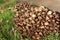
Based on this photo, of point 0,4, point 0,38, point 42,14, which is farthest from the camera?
point 0,4

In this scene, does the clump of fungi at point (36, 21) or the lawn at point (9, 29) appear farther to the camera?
the clump of fungi at point (36, 21)

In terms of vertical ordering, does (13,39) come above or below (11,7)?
below

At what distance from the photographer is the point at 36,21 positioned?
18.3 ft

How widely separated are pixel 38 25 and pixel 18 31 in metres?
0.47

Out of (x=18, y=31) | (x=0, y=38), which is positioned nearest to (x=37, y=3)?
(x=18, y=31)

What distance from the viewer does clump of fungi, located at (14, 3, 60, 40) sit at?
5375 mm

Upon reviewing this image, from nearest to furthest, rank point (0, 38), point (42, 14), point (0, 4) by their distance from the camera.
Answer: point (0, 38)
point (42, 14)
point (0, 4)

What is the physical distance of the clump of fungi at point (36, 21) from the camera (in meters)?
5.38

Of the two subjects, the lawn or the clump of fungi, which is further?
the clump of fungi

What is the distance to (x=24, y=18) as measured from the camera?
571 cm

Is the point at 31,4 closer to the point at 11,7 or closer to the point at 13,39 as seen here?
the point at 11,7

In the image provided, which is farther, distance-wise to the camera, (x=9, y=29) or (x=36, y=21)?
(x=36, y=21)

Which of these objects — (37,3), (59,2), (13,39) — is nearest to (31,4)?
(37,3)

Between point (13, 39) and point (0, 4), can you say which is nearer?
point (13, 39)
